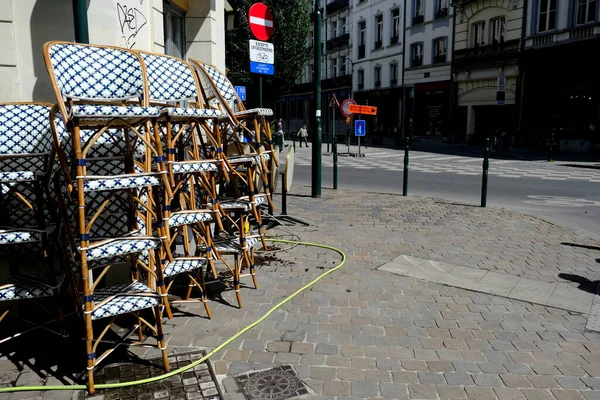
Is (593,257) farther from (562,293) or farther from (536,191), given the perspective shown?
(536,191)

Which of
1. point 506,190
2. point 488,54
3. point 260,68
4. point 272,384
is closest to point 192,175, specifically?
point 272,384

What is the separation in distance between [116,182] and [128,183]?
0.07 m

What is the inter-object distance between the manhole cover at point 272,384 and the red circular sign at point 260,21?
5.17 m

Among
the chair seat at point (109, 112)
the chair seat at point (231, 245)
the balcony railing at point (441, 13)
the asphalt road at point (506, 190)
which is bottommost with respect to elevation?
the asphalt road at point (506, 190)

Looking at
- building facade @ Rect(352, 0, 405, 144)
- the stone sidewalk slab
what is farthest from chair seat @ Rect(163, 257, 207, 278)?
building facade @ Rect(352, 0, 405, 144)

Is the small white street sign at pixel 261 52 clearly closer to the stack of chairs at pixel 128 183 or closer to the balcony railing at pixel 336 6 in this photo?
the stack of chairs at pixel 128 183

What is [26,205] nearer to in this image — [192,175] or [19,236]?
[19,236]

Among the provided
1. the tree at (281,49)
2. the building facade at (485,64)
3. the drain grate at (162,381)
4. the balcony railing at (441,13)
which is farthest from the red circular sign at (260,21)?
the balcony railing at (441,13)

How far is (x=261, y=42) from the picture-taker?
23.6 ft

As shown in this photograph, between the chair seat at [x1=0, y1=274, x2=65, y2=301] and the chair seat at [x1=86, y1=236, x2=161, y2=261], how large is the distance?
2.46 feet

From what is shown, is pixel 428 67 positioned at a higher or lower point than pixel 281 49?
lower

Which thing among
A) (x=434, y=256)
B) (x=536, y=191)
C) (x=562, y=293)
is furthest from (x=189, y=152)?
(x=536, y=191)

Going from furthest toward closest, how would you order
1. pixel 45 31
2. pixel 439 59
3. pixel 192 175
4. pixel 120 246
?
pixel 439 59 → pixel 45 31 → pixel 192 175 → pixel 120 246

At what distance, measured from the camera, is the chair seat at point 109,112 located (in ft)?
9.34
